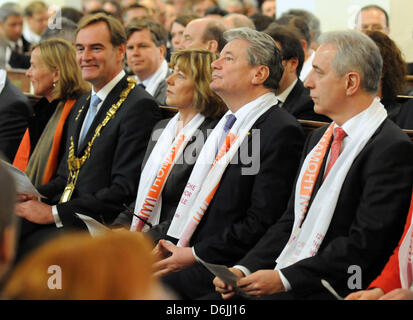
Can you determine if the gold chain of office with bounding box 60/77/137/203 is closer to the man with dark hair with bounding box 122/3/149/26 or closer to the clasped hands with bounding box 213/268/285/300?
the clasped hands with bounding box 213/268/285/300

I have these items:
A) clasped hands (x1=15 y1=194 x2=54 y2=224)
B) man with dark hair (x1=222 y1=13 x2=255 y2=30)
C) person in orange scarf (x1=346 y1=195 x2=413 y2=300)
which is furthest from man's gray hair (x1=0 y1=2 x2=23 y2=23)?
person in orange scarf (x1=346 y1=195 x2=413 y2=300)

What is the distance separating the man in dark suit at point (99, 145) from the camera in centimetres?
436

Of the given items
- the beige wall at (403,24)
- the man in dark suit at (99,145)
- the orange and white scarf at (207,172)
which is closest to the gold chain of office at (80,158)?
the man in dark suit at (99,145)

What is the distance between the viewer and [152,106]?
15.0 feet

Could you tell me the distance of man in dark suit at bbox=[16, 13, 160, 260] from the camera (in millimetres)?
4363

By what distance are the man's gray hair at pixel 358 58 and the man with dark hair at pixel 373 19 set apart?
4.00 metres

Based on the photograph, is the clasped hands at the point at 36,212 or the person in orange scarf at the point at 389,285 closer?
the person in orange scarf at the point at 389,285

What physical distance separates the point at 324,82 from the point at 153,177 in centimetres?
123

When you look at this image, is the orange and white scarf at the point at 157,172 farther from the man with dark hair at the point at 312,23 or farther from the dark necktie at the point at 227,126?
the man with dark hair at the point at 312,23

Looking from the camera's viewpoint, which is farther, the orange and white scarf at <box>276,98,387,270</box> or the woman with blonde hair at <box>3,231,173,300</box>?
the orange and white scarf at <box>276,98,387,270</box>

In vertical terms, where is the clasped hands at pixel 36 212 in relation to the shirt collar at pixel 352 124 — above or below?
below

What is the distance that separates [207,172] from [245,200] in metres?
0.31

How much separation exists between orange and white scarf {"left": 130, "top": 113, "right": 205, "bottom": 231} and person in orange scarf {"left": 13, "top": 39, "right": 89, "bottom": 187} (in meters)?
1.03

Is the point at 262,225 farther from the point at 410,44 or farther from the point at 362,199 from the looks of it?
the point at 410,44
